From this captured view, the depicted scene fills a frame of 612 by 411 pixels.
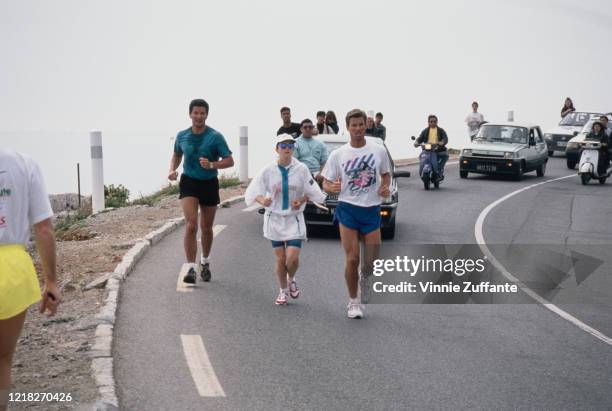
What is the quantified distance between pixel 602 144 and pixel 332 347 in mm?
20467

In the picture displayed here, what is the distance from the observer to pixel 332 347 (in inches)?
327

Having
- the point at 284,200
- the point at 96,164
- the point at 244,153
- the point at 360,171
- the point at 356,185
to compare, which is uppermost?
the point at 360,171

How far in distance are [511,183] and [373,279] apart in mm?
16126

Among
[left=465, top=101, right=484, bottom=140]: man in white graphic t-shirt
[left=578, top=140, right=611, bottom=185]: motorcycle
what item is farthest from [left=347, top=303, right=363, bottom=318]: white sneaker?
[left=465, top=101, right=484, bottom=140]: man in white graphic t-shirt

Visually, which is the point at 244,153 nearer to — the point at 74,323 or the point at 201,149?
the point at 201,149

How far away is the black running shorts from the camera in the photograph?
36.3ft

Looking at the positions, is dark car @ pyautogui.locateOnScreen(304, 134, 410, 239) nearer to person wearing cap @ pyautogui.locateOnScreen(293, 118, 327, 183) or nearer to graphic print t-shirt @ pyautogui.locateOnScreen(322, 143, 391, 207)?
person wearing cap @ pyautogui.locateOnScreen(293, 118, 327, 183)

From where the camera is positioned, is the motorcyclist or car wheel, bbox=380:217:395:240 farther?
the motorcyclist

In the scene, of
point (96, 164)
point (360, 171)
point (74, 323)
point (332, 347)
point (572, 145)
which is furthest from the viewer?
point (572, 145)

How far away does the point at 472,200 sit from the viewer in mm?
22078

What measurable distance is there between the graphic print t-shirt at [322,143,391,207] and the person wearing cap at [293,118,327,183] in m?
5.76

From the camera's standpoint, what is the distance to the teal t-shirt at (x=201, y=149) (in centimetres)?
1100

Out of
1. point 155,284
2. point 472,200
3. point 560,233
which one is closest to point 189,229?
point 155,284

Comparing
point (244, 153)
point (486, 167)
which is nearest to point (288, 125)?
point (244, 153)
